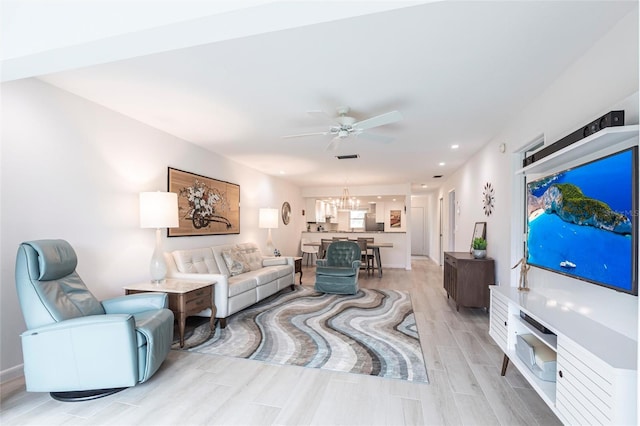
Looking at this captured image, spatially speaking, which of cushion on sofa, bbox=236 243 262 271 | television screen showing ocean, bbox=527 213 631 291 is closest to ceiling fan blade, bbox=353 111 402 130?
television screen showing ocean, bbox=527 213 631 291

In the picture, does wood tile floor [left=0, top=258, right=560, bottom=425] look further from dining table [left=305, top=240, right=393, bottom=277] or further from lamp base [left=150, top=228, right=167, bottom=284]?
dining table [left=305, top=240, right=393, bottom=277]

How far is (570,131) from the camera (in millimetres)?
2104

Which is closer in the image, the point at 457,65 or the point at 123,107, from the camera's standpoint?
the point at 457,65

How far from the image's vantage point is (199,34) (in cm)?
140

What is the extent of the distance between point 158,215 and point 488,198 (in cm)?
410

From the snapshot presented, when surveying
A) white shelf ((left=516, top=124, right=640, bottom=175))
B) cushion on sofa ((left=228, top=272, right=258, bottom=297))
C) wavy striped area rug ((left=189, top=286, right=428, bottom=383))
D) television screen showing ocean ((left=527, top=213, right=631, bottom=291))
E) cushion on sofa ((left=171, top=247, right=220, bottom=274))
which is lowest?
wavy striped area rug ((left=189, top=286, right=428, bottom=383))

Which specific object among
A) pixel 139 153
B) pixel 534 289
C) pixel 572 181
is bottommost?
pixel 534 289

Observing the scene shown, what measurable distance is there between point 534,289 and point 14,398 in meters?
4.05

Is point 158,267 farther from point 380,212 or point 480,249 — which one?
point 380,212

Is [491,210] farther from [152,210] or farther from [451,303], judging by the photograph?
[152,210]

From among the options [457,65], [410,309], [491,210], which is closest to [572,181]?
[457,65]

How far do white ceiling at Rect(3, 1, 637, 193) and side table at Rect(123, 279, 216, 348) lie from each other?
180cm

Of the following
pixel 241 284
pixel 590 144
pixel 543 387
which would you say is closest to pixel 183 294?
pixel 241 284

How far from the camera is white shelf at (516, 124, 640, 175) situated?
138 centimetres
